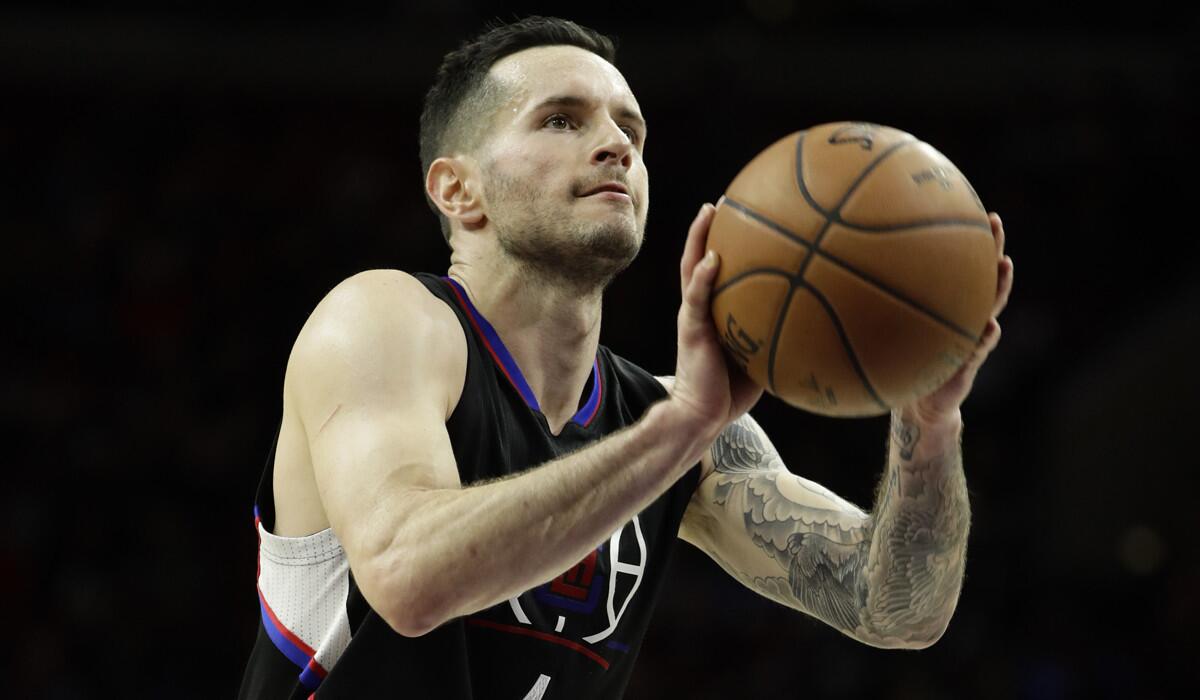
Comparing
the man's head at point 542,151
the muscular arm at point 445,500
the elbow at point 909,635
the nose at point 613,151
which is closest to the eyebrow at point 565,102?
the man's head at point 542,151

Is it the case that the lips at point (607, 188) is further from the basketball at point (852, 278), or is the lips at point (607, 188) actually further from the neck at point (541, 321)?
the basketball at point (852, 278)

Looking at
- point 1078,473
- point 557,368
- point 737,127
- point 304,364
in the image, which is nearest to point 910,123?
point 737,127

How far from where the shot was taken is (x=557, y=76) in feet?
11.2

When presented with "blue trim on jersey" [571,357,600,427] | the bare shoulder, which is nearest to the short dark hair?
"blue trim on jersey" [571,357,600,427]

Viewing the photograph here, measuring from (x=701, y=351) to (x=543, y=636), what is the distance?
1.07 meters

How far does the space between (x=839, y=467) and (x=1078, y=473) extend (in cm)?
186

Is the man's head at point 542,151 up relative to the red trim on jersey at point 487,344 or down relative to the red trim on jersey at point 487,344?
up

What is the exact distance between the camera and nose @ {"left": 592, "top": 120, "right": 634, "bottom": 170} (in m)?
3.19

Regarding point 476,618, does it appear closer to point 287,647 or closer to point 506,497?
point 287,647

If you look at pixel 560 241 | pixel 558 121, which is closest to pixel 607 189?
pixel 560 241

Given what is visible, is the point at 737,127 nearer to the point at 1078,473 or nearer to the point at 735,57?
the point at 735,57

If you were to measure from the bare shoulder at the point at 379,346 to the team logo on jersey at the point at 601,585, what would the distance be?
A: 0.54 m

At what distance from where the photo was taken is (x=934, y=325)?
92.7 inches

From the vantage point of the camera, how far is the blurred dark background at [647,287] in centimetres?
776
